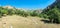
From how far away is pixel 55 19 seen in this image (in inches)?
1293

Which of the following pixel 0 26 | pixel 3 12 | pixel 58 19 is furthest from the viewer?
pixel 3 12

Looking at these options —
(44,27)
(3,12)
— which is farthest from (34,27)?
(3,12)

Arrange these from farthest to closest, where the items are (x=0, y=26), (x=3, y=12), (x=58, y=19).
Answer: (x=3, y=12)
(x=58, y=19)
(x=0, y=26)

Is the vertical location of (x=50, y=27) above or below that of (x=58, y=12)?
below

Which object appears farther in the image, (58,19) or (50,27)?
(58,19)

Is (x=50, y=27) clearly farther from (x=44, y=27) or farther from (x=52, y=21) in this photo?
(x=52, y=21)

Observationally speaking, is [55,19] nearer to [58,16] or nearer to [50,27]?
[58,16]

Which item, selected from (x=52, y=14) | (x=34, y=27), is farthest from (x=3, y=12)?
(x=34, y=27)

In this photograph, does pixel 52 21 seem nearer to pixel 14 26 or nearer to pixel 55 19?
pixel 55 19

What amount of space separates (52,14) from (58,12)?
1167mm

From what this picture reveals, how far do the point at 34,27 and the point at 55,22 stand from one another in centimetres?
787

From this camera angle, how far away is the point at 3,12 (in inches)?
1444

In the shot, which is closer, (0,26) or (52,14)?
(0,26)

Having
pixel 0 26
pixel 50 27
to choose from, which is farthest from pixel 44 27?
pixel 0 26
